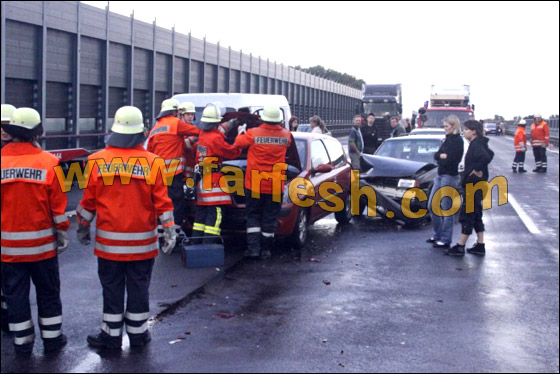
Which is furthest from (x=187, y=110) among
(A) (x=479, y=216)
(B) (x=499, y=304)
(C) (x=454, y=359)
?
(C) (x=454, y=359)

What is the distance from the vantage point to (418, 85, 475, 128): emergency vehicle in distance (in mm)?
30625

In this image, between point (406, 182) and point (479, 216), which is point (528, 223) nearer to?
point (406, 182)

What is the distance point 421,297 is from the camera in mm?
7512

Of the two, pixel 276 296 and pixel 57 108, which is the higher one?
pixel 57 108

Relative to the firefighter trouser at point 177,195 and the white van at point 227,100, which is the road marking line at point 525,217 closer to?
the white van at point 227,100

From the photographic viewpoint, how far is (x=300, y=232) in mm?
10109

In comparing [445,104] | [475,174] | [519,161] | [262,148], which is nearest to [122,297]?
[262,148]

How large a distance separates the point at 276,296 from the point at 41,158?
2966 mm

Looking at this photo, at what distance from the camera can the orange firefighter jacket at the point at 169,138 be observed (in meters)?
9.53

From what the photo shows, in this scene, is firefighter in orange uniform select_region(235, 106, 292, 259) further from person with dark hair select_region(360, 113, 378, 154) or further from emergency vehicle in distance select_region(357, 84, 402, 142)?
emergency vehicle in distance select_region(357, 84, 402, 142)

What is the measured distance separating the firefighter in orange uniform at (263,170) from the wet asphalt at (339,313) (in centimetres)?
34

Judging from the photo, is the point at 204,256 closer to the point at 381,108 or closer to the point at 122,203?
the point at 122,203

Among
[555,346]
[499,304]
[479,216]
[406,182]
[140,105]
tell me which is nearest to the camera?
[555,346]

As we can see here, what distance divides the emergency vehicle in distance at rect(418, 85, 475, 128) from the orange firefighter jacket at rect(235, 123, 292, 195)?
71.9 ft
